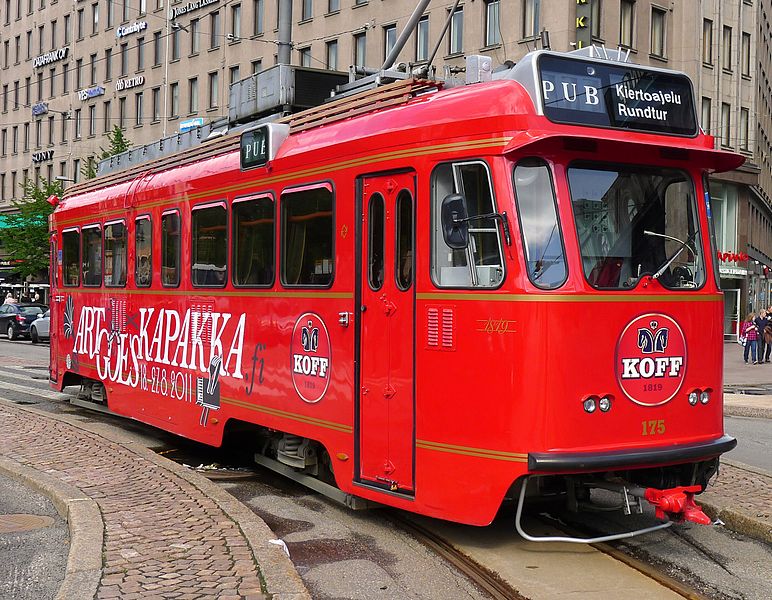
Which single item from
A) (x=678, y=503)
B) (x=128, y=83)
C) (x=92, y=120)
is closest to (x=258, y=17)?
(x=128, y=83)

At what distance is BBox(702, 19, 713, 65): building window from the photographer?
133 feet

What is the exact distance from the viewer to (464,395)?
6.69 metres

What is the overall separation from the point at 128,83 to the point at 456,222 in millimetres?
54555

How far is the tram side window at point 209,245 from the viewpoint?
9.70 metres

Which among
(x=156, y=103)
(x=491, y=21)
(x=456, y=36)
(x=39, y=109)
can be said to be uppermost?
(x=39, y=109)

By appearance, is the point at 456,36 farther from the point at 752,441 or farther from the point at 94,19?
the point at 94,19

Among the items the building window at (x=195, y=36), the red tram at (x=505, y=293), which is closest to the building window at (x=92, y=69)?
the building window at (x=195, y=36)

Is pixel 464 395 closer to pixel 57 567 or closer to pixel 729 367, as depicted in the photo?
pixel 57 567

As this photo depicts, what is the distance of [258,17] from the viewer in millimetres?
48000

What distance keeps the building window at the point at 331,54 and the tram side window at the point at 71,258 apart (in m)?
30.8

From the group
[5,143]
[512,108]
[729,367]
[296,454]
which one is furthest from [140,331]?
[5,143]

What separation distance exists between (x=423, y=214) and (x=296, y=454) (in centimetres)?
268

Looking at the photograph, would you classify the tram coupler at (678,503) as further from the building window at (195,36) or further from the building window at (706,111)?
the building window at (195,36)

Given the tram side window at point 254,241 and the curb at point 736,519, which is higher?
the tram side window at point 254,241
